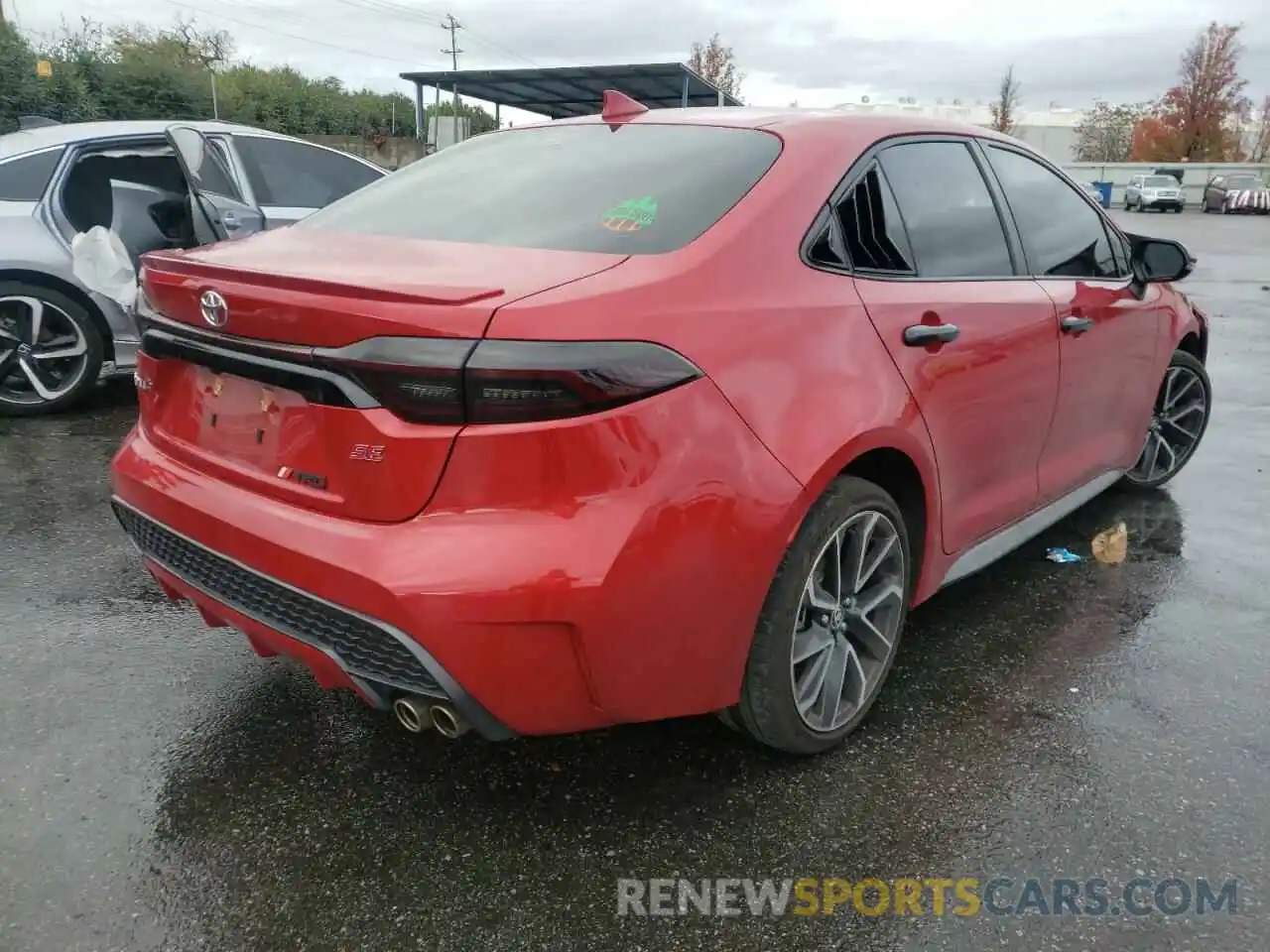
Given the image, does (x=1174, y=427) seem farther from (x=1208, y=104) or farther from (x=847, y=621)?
(x=1208, y=104)

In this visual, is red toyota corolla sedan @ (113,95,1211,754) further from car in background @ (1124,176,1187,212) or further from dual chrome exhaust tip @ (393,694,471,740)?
car in background @ (1124,176,1187,212)

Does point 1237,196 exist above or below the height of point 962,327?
above

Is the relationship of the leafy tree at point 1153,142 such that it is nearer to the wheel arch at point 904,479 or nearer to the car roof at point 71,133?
the car roof at point 71,133

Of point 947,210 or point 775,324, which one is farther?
point 947,210

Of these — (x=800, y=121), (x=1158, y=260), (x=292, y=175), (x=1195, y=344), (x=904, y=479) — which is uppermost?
(x=800, y=121)

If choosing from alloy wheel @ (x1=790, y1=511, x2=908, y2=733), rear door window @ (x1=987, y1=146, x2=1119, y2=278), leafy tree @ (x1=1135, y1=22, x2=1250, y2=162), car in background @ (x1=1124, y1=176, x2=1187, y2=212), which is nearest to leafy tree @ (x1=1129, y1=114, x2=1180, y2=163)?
leafy tree @ (x1=1135, y1=22, x2=1250, y2=162)

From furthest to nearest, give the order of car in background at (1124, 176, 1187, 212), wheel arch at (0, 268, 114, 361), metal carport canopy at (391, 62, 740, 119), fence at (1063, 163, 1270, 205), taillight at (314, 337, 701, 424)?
fence at (1063, 163, 1270, 205), car in background at (1124, 176, 1187, 212), metal carport canopy at (391, 62, 740, 119), wheel arch at (0, 268, 114, 361), taillight at (314, 337, 701, 424)

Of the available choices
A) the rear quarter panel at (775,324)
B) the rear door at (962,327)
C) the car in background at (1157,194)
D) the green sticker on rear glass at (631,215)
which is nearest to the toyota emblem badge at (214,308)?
the rear quarter panel at (775,324)

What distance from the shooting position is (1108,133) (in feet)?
262

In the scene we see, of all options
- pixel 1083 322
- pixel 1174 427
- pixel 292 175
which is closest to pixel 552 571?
pixel 1083 322

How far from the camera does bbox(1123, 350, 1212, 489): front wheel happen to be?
4.59 meters

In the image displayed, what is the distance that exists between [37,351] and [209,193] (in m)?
1.42

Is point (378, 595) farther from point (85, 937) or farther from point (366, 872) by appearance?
point (85, 937)

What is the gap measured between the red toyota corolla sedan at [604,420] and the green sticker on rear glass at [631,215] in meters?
0.01
